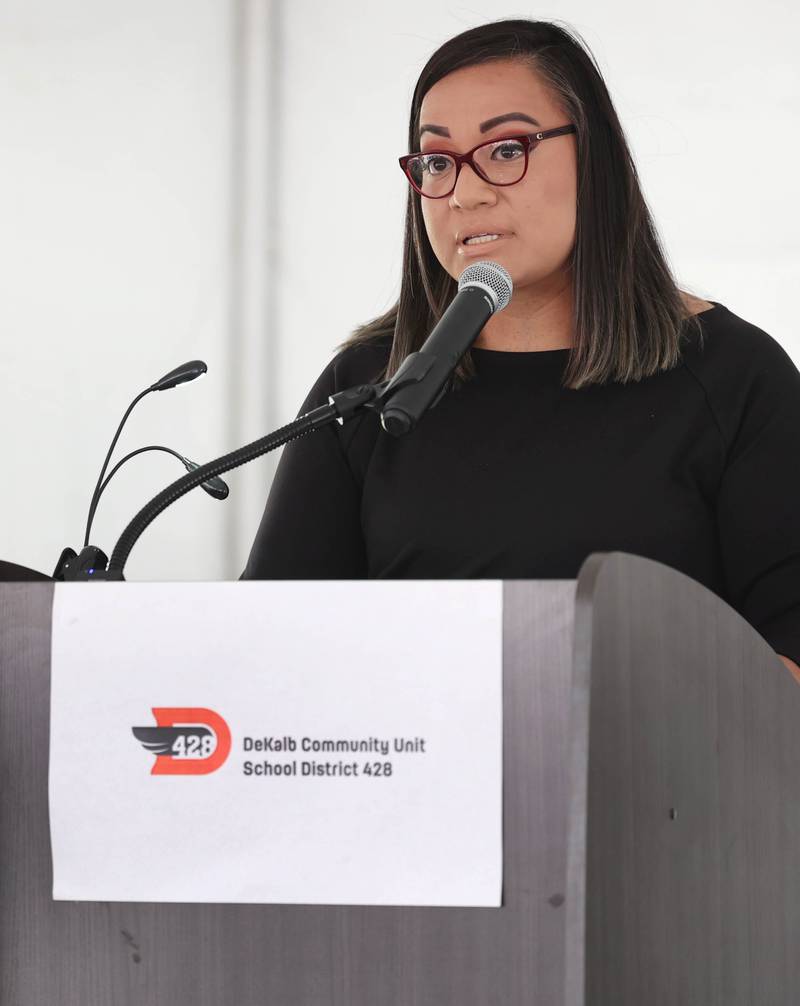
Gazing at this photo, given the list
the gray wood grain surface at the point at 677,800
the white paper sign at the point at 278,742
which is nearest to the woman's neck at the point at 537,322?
the gray wood grain surface at the point at 677,800

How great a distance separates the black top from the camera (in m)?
1.32

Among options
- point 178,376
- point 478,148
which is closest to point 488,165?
point 478,148

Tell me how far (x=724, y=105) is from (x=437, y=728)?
2649 millimetres

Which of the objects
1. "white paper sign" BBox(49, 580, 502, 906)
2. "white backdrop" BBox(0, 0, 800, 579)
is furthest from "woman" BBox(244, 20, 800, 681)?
"white backdrop" BBox(0, 0, 800, 579)

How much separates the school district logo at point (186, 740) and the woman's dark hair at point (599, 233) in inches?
31.5

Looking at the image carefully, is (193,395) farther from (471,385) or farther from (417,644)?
(417,644)

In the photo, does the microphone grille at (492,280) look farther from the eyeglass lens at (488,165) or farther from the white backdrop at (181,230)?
the white backdrop at (181,230)

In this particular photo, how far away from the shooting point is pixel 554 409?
4.69ft

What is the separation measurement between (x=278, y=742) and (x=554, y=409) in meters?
0.79

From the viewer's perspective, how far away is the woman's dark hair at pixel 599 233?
1422 millimetres

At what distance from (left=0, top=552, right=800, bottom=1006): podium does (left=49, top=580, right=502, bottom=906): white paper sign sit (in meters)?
0.02

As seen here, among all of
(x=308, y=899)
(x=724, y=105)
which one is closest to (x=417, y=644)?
(x=308, y=899)

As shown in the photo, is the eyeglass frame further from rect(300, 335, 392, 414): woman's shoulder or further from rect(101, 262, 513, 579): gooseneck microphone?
rect(101, 262, 513, 579): gooseneck microphone

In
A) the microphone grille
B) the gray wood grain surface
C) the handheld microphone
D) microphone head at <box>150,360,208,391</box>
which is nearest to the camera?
the gray wood grain surface
